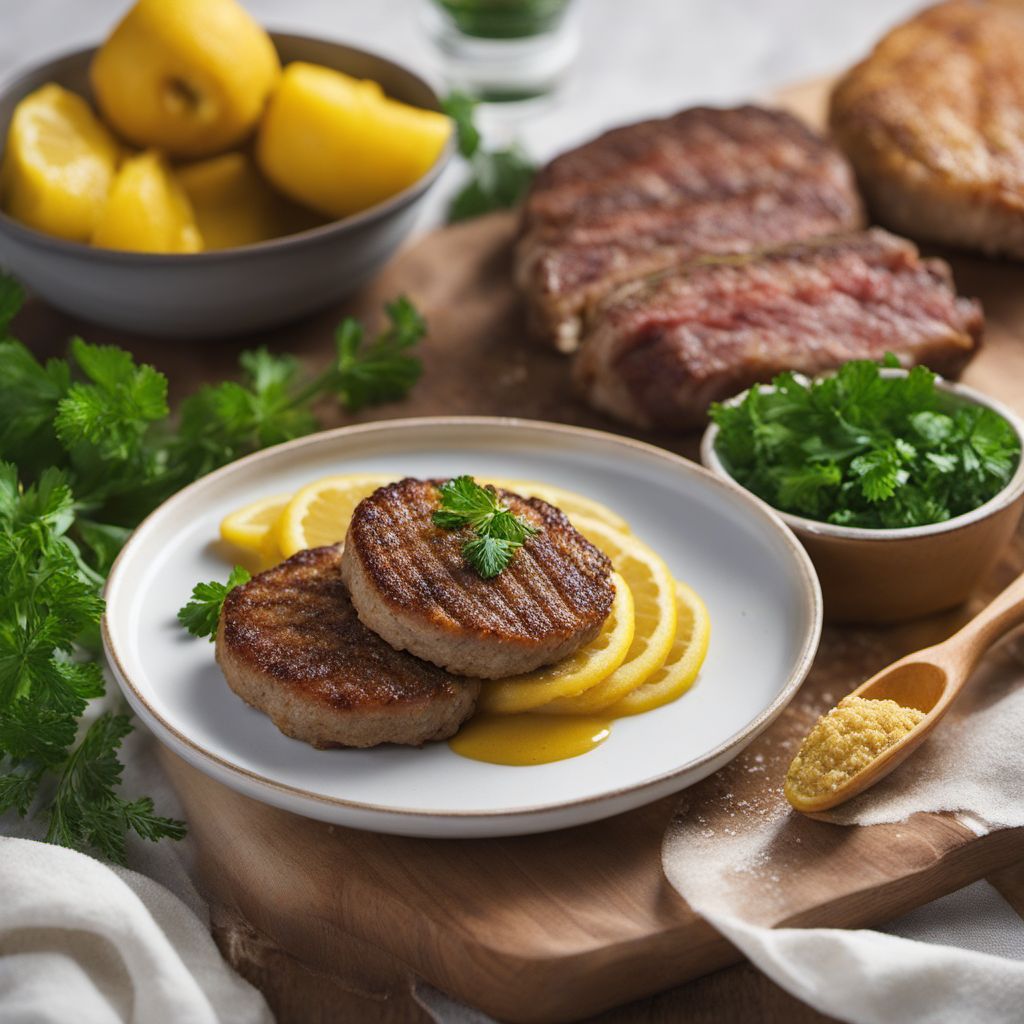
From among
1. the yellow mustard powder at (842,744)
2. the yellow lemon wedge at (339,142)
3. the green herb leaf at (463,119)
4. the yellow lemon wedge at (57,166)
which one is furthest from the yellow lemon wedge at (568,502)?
the green herb leaf at (463,119)

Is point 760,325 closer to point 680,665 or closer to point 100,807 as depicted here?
point 680,665

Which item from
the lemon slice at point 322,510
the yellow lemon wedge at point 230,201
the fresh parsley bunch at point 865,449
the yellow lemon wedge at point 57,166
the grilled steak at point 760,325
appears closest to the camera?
the lemon slice at point 322,510

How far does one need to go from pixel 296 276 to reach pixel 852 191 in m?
2.04

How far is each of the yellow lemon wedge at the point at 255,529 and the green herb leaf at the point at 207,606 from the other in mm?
254

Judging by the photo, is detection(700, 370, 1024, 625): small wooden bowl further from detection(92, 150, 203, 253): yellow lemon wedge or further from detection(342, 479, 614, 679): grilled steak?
detection(92, 150, 203, 253): yellow lemon wedge

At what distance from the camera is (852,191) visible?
5102mm

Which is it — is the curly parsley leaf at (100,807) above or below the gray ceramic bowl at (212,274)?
below

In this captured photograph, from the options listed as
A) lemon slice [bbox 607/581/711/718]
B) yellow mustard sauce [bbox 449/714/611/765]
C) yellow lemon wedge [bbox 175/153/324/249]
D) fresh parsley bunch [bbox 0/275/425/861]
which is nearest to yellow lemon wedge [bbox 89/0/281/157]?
yellow lemon wedge [bbox 175/153/324/249]

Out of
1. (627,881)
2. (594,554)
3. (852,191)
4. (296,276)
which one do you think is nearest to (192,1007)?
(627,881)

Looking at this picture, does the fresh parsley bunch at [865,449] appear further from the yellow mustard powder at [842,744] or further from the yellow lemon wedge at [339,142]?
the yellow lemon wedge at [339,142]

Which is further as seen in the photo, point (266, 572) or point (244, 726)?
point (266, 572)

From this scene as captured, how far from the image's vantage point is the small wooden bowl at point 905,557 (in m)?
3.49

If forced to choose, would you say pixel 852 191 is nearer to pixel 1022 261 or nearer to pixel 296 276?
pixel 1022 261

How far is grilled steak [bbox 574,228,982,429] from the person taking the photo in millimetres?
4215
